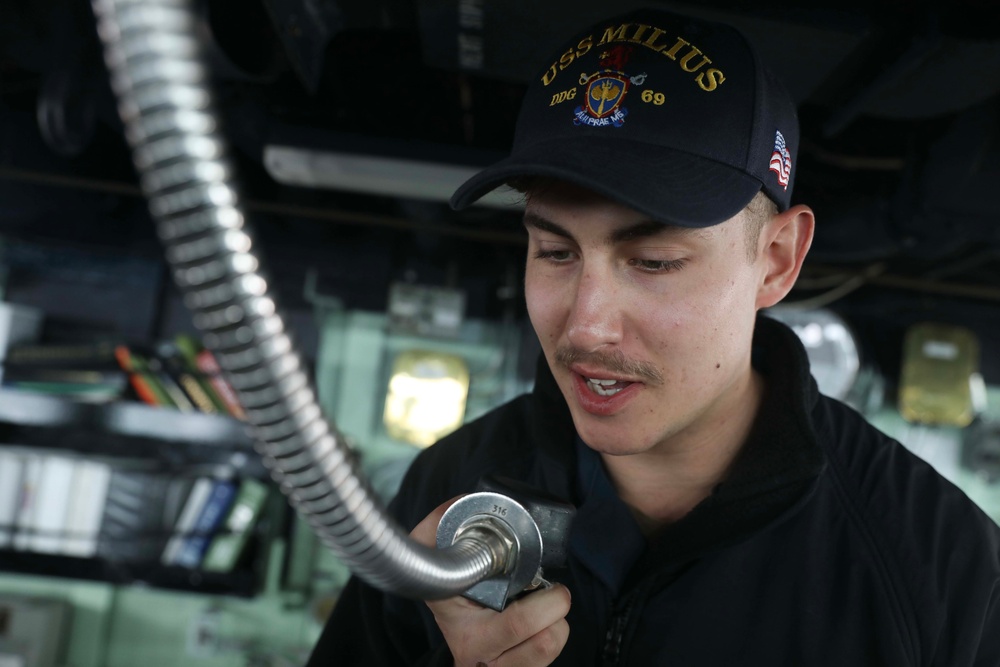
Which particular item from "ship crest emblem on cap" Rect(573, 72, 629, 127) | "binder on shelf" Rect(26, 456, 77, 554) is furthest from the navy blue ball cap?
"binder on shelf" Rect(26, 456, 77, 554)

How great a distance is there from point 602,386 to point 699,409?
0.40 ft

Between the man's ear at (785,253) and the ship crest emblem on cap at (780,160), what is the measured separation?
60mm

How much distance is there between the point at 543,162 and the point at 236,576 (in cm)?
226

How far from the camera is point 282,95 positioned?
6.89ft

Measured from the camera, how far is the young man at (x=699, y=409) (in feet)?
2.87

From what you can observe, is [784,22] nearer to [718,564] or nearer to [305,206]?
[718,564]

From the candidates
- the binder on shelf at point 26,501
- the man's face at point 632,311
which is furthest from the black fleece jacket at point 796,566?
the binder on shelf at point 26,501

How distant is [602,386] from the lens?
2.99 ft

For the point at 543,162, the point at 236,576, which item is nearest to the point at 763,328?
the point at 543,162

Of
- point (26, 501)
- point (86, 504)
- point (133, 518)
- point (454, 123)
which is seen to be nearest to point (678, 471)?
point (454, 123)

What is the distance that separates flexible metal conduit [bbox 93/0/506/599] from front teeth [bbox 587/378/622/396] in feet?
1.64

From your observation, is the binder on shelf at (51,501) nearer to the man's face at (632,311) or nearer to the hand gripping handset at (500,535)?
the man's face at (632,311)

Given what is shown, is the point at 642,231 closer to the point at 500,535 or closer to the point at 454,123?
the point at 500,535

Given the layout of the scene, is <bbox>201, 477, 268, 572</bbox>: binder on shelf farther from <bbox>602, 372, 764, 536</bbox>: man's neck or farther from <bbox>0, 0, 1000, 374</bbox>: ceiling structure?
<bbox>602, 372, 764, 536</bbox>: man's neck
